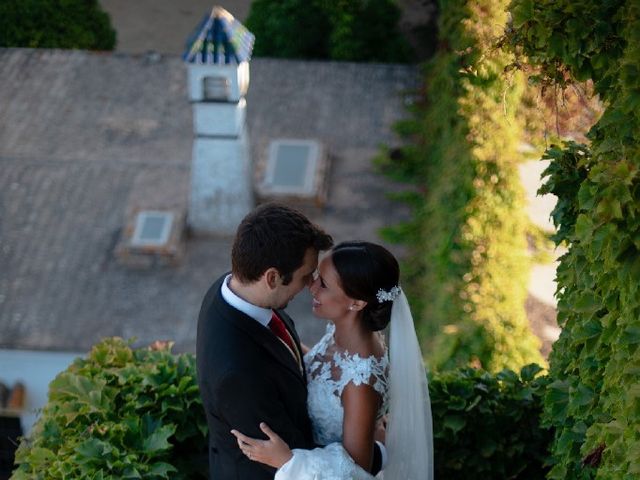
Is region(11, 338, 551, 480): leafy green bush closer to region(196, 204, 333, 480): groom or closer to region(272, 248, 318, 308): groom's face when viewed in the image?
region(196, 204, 333, 480): groom

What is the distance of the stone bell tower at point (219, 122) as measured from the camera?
8.96m

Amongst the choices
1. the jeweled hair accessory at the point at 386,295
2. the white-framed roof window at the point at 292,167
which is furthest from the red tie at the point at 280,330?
the white-framed roof window at the point at 292,167

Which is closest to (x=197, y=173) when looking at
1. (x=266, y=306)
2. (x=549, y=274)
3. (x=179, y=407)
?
(x=549, y=274)

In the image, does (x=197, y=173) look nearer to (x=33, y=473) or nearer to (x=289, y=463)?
(x=33, y=473)

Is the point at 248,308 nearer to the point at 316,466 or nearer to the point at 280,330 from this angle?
the point at 280,330

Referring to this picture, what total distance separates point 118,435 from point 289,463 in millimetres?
1048

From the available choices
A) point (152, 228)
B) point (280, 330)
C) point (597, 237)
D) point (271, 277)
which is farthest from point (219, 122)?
point (597, 237)

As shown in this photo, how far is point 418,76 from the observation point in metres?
12.1

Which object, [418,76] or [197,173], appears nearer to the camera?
[197,173]

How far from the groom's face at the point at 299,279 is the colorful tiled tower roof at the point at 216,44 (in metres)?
5.76

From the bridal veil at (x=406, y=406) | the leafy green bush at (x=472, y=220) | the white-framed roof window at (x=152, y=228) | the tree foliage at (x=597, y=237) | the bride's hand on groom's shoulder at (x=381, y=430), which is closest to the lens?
the tree foliage at (x=597, y=237)

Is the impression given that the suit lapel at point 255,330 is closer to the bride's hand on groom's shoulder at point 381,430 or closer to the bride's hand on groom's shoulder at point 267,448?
the bride's hand on groom's shoulder at point 267,448

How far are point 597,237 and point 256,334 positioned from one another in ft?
4.18

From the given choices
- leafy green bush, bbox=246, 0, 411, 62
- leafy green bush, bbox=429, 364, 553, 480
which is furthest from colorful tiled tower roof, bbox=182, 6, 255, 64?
leafy green bush, bbox=429, 364, 553, 480
